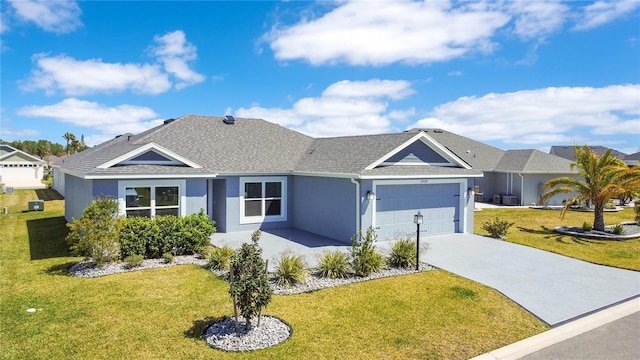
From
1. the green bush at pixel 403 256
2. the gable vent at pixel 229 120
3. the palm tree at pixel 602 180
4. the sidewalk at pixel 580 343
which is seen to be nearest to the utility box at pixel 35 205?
the gable vent at pixel 229 120

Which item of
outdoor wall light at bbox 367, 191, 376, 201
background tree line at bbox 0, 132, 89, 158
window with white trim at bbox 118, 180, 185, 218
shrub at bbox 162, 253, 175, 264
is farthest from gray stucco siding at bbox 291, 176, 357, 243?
background tree line at bbox 0, 132, 89, 158

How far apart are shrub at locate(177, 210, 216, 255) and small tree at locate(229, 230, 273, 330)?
649 centimetres

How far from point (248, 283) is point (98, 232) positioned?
6.77 metres

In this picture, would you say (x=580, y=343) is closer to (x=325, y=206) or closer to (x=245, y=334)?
(x=245, y=334)

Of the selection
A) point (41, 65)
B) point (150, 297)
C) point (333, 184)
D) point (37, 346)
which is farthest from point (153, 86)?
point (37, 346)

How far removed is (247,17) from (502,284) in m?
15.9

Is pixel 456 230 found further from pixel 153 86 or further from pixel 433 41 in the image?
pixel 153 86

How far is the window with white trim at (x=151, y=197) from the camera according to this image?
A: 14039 mm

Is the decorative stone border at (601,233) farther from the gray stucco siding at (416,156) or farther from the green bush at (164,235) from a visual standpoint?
the green bush at (164,235)

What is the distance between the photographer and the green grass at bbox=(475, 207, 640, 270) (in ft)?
46.8

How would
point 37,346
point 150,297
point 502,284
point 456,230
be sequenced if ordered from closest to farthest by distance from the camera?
point 37,346, point 150,297, point 502,284, point 456,230

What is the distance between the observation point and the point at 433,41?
16719 mm

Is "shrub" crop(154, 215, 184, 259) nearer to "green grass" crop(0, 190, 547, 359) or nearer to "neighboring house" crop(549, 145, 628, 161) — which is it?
"green grass" crop(0, 190, 547, 359)

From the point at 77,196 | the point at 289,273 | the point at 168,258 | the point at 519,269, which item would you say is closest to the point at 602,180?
the point at 519,269
